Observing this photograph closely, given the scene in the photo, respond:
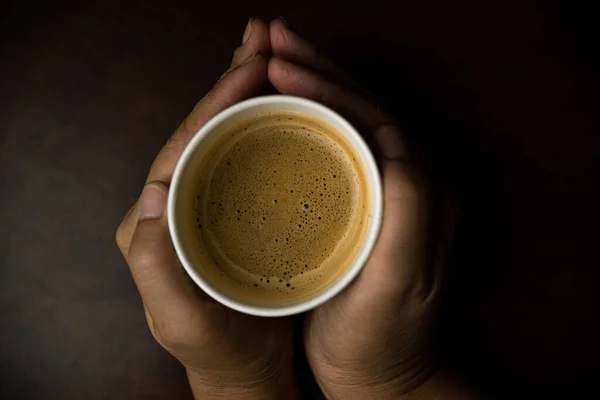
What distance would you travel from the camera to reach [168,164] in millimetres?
830

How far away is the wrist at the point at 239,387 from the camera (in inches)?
37.9

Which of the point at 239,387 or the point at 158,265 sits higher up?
the point at 158,265

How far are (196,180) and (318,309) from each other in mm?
316

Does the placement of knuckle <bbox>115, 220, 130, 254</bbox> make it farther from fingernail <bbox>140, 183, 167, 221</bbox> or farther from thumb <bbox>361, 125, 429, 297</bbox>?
thumb <bbox>361, 125, 429, 297</bbox>

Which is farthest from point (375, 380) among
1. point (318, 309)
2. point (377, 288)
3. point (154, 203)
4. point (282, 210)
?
point (154, 203)

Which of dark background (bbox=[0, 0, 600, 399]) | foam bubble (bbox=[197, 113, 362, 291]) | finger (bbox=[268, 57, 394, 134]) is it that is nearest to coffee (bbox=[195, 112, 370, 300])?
foam bubble (bbox=[197, 113, 362, 291])

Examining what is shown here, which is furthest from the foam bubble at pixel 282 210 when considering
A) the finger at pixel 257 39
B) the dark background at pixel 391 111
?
the dark background at pixel 391 111

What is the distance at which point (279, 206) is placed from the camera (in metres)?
Result: 0.76

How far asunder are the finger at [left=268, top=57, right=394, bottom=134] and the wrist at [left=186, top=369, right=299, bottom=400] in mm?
492

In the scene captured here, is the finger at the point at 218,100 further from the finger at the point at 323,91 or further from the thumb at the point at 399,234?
the thumb at the point at 399,234

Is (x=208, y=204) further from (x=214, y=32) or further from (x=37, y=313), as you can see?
(x=37, y=313)

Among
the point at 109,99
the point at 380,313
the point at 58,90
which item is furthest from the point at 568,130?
the point at 58,90

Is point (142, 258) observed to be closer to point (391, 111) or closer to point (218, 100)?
point (218, 100)

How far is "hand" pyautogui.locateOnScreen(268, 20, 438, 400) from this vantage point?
2.37 feet
